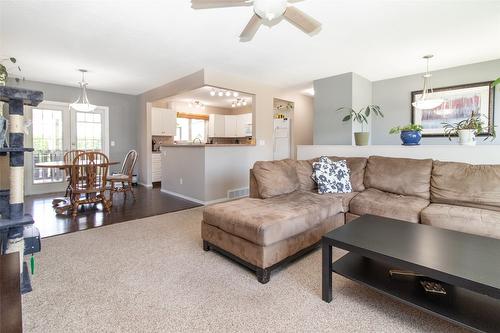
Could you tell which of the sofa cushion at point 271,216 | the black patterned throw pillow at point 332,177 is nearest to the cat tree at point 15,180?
the sofa cushion at point 271,216

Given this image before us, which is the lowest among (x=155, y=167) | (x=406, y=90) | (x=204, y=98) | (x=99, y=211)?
(x=99, y=211)

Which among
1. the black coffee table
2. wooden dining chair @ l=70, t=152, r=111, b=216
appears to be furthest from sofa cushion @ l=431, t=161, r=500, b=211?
wooden dining chair @ l=70, t=152, r=111, b=216

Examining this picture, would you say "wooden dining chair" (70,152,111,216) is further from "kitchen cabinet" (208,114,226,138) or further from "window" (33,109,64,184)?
"kitchen cabinet" (208,114,226,138)

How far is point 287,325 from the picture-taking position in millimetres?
1493

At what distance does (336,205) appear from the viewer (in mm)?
2697

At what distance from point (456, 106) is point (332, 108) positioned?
2041 millimetres

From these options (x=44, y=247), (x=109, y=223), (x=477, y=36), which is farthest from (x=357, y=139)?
(x=44, y=247)

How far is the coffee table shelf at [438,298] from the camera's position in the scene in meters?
1.26

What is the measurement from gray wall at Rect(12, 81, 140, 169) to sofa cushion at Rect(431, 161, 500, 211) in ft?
21.8

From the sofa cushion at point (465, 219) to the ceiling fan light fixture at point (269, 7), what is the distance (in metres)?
2.21

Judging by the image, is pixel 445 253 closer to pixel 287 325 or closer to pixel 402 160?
pixel 287 325

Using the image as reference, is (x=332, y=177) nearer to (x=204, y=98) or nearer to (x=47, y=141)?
(x=204, y=98)

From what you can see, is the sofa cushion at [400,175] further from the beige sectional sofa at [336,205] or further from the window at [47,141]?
the window at [47,141]

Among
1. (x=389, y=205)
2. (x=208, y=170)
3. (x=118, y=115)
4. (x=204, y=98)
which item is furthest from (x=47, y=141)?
(x=389, y=205)
